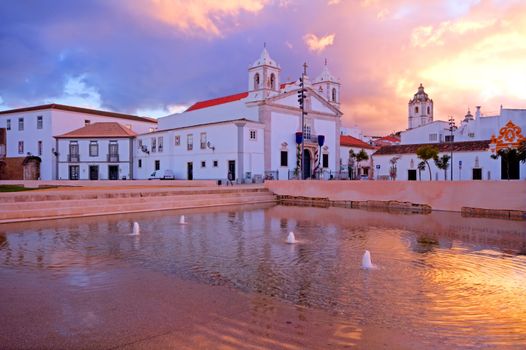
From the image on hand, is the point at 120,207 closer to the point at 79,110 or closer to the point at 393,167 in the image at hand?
the point at 393,167

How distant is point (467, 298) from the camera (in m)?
5.82

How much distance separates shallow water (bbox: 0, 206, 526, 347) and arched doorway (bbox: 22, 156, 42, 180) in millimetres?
39656

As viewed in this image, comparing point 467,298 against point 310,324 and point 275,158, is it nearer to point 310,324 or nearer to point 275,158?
point 310,324

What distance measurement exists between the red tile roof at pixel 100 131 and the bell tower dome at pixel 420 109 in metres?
56.5

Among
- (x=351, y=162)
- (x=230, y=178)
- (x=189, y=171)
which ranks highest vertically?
(x=351, y=162)

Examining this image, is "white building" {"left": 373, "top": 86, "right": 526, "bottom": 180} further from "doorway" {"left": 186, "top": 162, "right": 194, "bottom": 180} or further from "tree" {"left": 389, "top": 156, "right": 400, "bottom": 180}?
"doorway" {"left": 186, "top": 162, "right": 194, "bottom": 180}

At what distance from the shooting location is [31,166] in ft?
161

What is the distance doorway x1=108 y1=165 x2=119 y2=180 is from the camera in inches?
1898

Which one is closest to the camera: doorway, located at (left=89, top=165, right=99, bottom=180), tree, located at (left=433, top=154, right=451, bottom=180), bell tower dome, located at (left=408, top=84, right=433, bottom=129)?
tree, located at (left=433, top=154, right=451, bottom=180)

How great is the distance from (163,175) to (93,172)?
1021 centimetres

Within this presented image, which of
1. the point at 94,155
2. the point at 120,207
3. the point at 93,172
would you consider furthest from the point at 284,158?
the point at 120,207

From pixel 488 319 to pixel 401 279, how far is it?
1.93 meters

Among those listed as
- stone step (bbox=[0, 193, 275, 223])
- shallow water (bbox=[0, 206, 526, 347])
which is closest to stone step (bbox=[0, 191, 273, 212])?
stone step (bbox=[0, 193, 275, 223])

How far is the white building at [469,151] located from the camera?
1443 inches
